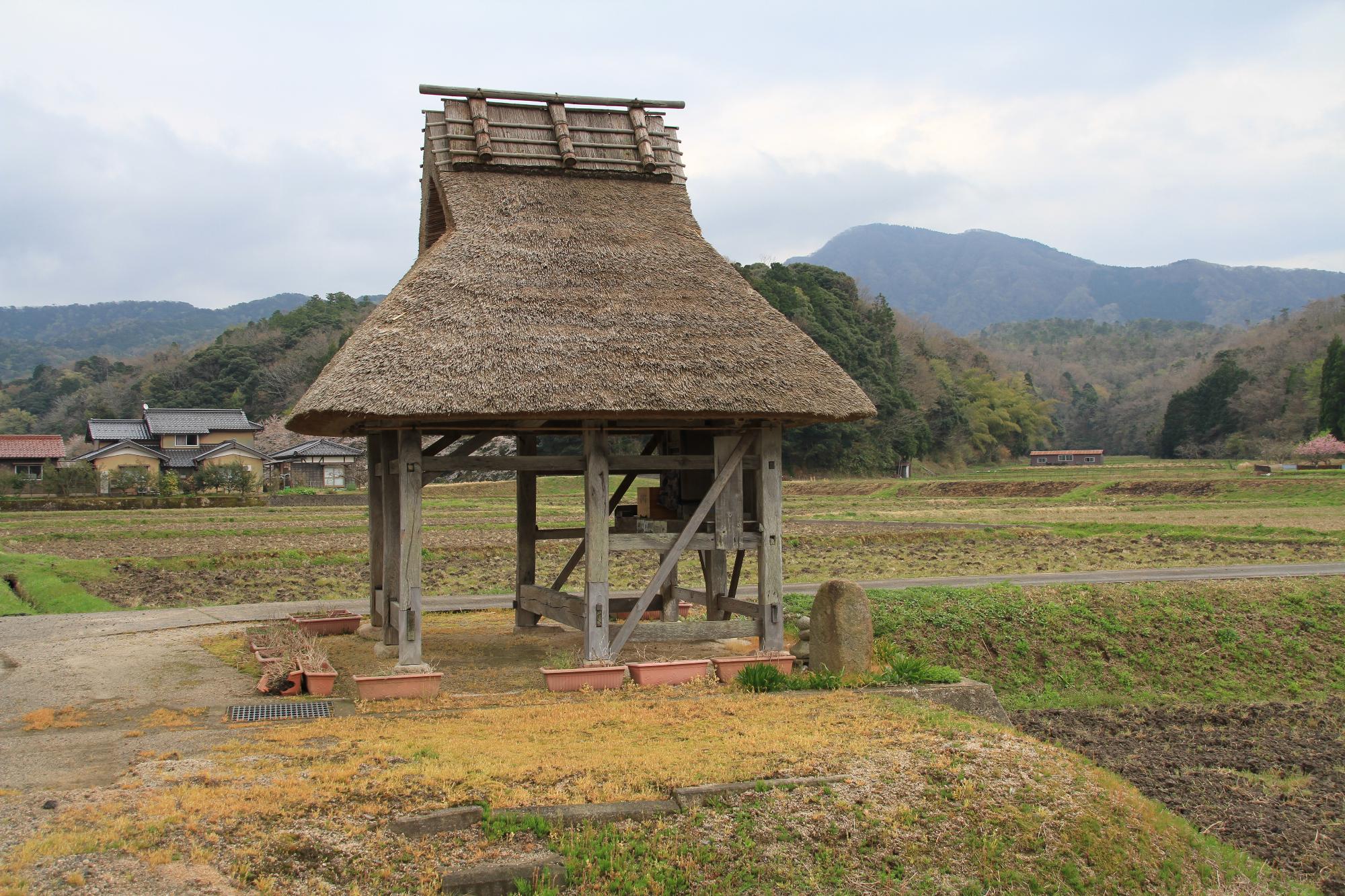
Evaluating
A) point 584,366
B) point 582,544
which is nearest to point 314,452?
point 582,544

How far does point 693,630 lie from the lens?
11.6 m

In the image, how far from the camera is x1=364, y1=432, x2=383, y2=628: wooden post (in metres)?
13.4

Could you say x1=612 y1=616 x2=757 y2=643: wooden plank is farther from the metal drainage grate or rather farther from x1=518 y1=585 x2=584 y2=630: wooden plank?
the metal drainage grate

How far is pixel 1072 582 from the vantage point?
17859 millimetres

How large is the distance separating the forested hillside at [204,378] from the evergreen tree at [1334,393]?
64.7 meters

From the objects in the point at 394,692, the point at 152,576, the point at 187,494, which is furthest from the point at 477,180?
the point at 187,494

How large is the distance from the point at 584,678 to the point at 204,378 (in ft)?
287

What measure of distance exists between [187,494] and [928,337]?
9058cm

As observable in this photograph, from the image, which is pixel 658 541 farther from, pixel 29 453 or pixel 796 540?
pixel 29 453

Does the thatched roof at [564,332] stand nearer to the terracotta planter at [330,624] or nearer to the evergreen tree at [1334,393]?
the terracotta planter at [330,624]

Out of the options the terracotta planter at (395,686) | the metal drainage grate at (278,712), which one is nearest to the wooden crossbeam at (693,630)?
the terracotta planter at (395,686)

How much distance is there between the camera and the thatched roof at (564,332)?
9.98 meters

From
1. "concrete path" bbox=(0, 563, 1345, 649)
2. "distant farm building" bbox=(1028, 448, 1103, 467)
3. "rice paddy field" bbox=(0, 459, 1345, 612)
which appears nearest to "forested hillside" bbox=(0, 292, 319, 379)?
"distant farm building" bbox=(1028, 448, 1103, 467)

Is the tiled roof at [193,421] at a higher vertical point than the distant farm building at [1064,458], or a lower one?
higher
